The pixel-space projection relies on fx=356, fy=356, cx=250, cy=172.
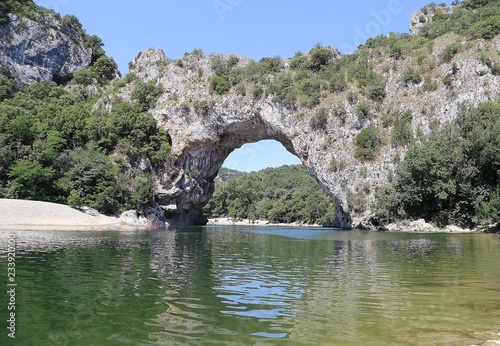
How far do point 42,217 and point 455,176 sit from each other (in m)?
43.4

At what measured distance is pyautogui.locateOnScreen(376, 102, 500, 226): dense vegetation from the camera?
3500 centimetres

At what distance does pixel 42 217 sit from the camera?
35.6 meters

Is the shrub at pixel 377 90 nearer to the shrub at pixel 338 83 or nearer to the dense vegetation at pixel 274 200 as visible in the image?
the shrub at pixel 338 83

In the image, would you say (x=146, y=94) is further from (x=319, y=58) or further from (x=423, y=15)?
(x=423, y=15)

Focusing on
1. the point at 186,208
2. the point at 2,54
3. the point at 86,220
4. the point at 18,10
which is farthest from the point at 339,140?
the point at 18,10

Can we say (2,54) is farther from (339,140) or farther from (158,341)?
(158,341)

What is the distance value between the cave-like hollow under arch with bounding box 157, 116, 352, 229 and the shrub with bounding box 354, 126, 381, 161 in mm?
7552

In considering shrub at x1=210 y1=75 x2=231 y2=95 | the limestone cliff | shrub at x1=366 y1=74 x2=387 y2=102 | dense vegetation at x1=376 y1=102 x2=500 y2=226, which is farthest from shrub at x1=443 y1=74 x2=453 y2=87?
shrub at x1=210 y1=75 x2=231 y2=95

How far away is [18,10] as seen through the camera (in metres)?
72.8

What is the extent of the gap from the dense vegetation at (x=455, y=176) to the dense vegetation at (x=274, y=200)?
147 feet

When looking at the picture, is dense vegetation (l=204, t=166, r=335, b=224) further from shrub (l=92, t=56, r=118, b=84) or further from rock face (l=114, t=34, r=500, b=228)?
shrub (l=92, t=56, r=118, b=84)

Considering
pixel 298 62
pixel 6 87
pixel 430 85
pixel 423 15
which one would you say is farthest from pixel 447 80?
pixel 6 87

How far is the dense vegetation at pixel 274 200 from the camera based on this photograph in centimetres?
9700

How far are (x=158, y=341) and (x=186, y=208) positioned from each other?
196 ft
